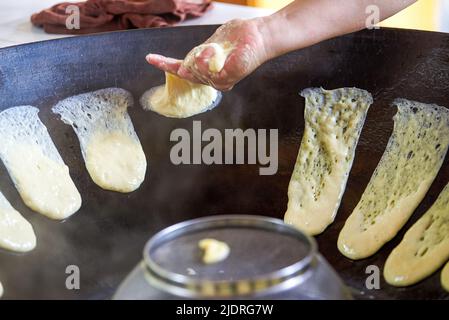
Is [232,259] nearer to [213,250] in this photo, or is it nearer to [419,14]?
[213,250]

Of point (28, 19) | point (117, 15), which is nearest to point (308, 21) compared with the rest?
A: point (117, 15)

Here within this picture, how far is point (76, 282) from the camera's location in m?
0.88

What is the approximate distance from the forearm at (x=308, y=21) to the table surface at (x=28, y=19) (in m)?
0.63

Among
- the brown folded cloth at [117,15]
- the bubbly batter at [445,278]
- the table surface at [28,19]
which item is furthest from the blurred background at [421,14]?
the bubbly batter at [445,278]

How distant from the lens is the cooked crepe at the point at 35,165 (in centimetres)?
99

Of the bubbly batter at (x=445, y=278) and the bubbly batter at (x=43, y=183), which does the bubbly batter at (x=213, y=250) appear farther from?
the bubbly batter at (x=43, y=183)

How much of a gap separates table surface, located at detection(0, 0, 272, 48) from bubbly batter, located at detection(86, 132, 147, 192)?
537 millimetres

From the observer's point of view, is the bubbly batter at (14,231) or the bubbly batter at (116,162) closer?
the bubbly batter at (14,231)

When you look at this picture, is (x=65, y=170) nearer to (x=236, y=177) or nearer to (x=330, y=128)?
(x=236, y=177)

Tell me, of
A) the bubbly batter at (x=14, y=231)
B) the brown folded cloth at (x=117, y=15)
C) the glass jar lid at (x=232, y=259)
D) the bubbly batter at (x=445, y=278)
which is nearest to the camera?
the glass jar lid at (x=232, y=259)

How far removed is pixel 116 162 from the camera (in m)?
1.06

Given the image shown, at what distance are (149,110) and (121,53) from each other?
10 cm

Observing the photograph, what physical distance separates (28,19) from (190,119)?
77 cm
